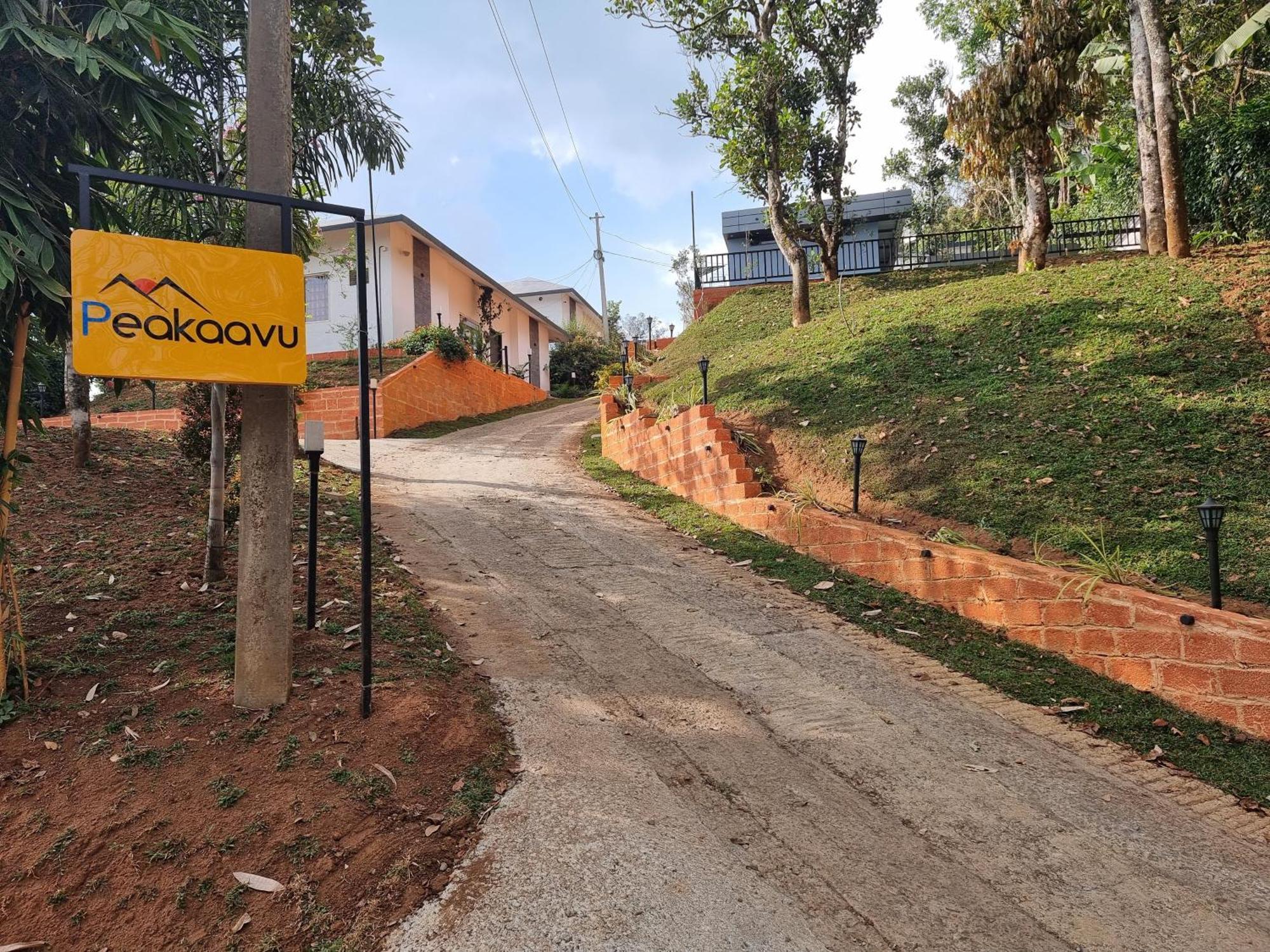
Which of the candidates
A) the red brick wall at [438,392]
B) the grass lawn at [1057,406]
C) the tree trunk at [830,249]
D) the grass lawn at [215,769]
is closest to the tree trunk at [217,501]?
the grass lawn at [215,769]

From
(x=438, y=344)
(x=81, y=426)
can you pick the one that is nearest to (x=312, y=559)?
(x=81, y=426)

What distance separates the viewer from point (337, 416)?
14648 mm

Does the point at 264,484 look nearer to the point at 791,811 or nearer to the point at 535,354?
the point at 791,811

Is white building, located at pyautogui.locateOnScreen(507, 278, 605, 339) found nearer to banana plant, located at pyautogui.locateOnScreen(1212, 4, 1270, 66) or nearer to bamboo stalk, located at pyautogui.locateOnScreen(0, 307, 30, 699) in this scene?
banana plant, located at pyautogui.locateOnScreen(1212, 4, 1270, 66)

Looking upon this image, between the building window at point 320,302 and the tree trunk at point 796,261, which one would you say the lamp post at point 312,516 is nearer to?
the tree trunk at point 796,261

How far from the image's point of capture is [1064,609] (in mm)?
5156

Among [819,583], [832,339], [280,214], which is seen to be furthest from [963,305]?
[280,214]

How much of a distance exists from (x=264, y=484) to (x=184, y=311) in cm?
91

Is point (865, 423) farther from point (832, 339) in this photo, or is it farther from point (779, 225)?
point (779, 225)

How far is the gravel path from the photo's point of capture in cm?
280

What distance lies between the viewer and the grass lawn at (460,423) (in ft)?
51.3

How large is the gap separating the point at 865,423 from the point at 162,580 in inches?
269

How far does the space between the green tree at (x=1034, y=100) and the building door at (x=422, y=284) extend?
15017 mm

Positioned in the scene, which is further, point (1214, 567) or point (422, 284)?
point (422, 284)
